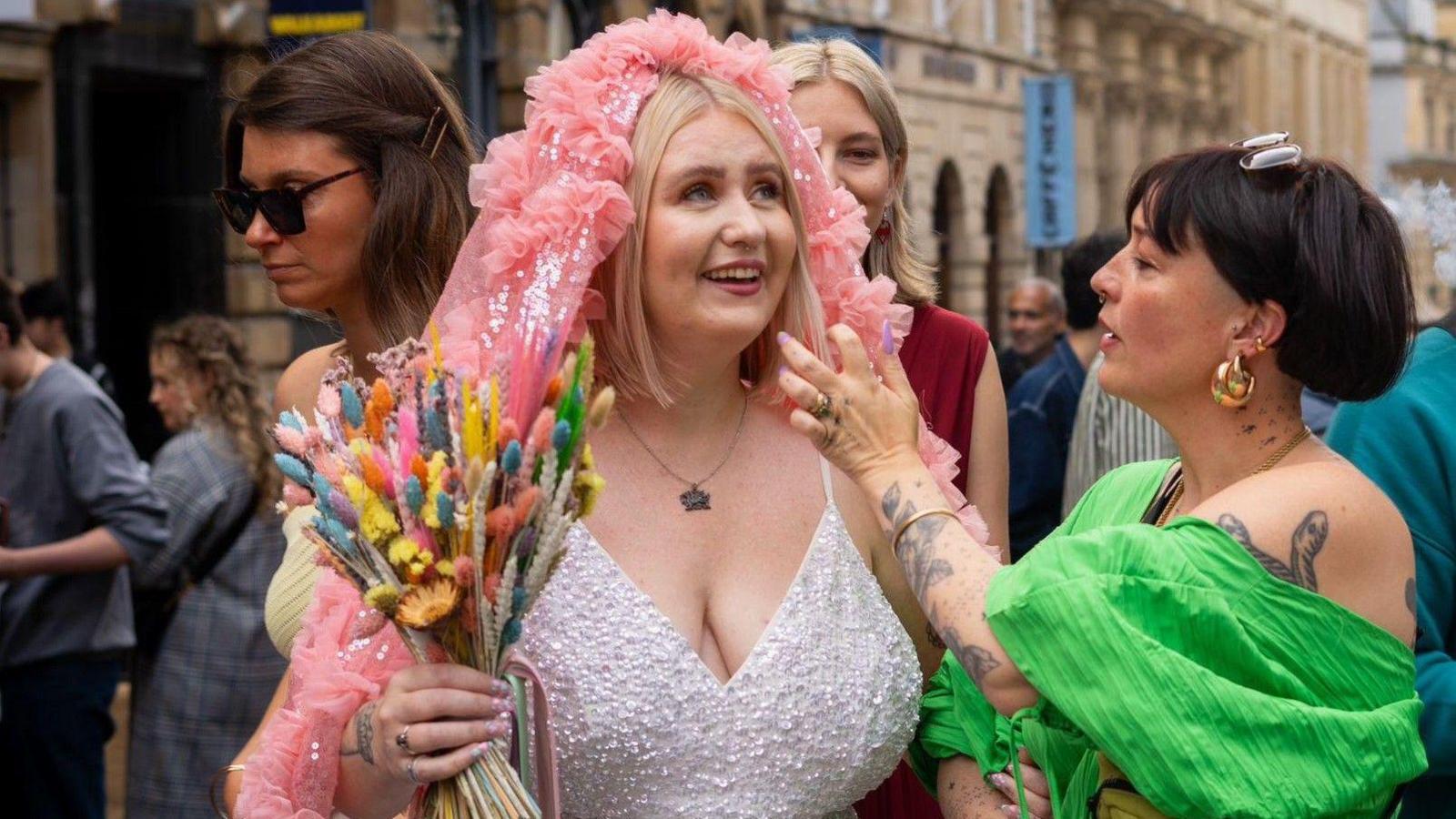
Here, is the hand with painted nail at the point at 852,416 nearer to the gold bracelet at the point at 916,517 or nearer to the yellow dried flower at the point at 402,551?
the gold bracelet at the point at 916,517

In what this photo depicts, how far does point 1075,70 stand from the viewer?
32.8m

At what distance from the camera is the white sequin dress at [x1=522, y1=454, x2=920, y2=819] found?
274 cm

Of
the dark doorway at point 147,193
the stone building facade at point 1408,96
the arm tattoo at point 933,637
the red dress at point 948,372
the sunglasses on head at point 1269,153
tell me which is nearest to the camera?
the sunglasses on head at point 1269,153

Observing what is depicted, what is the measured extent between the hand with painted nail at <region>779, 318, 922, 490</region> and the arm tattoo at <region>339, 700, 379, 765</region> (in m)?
0.65

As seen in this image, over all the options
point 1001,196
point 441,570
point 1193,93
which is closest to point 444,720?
point 441,570

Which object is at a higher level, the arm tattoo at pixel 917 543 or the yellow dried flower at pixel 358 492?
the yellow dried flower at pixel 358 492

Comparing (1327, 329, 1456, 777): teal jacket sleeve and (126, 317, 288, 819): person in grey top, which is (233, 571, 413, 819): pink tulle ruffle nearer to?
(1327, 329, 1456, 777): teal jacket sleeve

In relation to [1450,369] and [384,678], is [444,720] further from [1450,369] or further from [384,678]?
[1450,369]

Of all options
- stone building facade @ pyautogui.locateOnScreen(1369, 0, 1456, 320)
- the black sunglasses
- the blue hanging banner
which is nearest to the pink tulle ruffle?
the black sunglasses

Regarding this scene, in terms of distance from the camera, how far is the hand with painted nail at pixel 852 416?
268 cm

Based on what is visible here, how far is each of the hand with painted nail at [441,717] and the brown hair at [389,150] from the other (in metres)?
0.94

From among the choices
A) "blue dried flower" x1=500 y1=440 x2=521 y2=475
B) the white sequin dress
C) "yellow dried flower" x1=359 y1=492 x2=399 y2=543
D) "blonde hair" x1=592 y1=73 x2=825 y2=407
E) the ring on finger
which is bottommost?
the white sequin dress

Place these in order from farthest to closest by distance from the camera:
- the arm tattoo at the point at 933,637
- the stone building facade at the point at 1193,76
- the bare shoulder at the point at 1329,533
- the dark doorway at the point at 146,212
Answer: the stone building facade at the point at 1193,76, the dark doorway at the point at 146,212, the arm tattoo at the point at 933,637, the bare shoulder at the point at 1329,533

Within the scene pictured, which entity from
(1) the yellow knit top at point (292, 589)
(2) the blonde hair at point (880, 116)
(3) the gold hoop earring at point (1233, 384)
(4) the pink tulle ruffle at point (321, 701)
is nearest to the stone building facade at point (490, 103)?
(3) the gold hoop earring at point (1233, 384)
